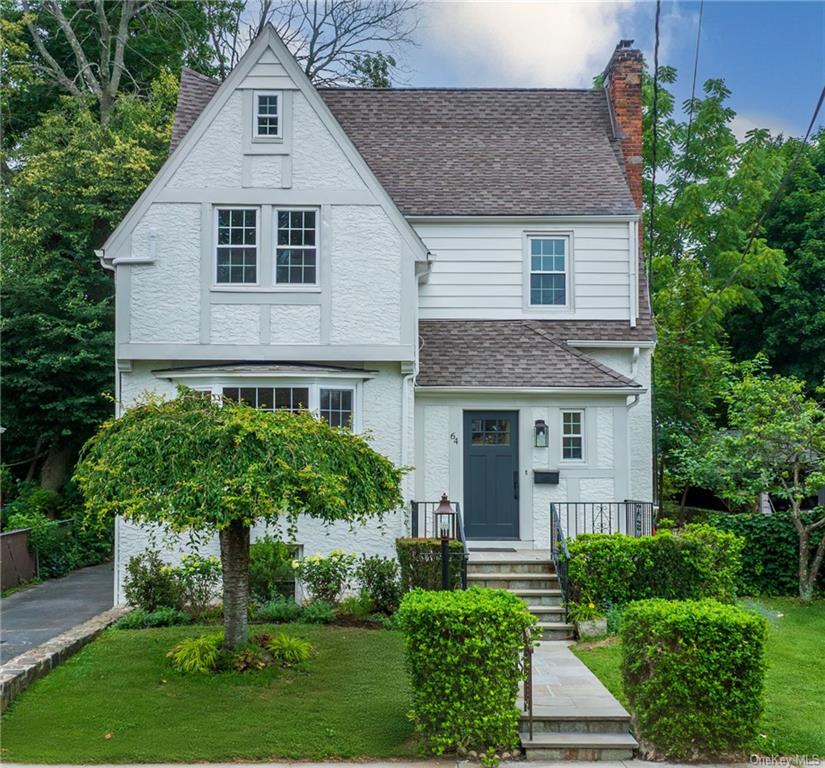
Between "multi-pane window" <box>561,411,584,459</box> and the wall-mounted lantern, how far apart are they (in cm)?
41

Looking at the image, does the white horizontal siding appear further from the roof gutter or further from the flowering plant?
the flowering plant

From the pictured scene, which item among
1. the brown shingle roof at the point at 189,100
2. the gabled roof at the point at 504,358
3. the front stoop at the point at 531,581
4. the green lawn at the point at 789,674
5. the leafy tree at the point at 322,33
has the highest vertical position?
the leafy tree at the point at 322,33

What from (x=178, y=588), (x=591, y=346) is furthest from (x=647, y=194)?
(x=178, y=588)

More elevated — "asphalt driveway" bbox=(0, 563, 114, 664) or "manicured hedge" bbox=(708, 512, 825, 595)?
"manicured hedge" bbox=(708, 512, 825, 595)

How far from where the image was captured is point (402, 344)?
1273 cm

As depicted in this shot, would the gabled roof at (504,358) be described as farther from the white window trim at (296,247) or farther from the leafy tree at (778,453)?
the white window trim at (296,247)

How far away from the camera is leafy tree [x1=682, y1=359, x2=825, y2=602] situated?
12953mm

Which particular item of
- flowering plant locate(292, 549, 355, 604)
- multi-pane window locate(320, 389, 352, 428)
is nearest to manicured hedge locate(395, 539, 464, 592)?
flowering plant locate(292, 549, 355, 604)

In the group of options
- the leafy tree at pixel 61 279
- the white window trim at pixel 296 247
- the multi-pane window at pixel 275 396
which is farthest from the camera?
the leafy tree at pixel 61 279

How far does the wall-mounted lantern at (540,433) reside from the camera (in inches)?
550

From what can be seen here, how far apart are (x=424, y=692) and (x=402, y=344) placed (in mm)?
6624

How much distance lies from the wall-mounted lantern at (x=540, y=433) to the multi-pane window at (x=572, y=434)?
0.41 metres

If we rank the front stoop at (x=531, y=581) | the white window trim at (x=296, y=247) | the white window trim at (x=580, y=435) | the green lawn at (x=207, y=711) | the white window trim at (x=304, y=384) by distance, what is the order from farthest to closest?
1. the white window trim at (x=580, y=435)
2. the white window trim at (x=296, y=247)
3. the white window trim at (x=304, y=384)
4. the front stoop at (x=531, y=581)
5. the green lawn at (x=207, y=711)

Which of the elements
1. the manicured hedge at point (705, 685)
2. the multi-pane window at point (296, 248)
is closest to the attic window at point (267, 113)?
the multi-pane window at point (296, 248)
